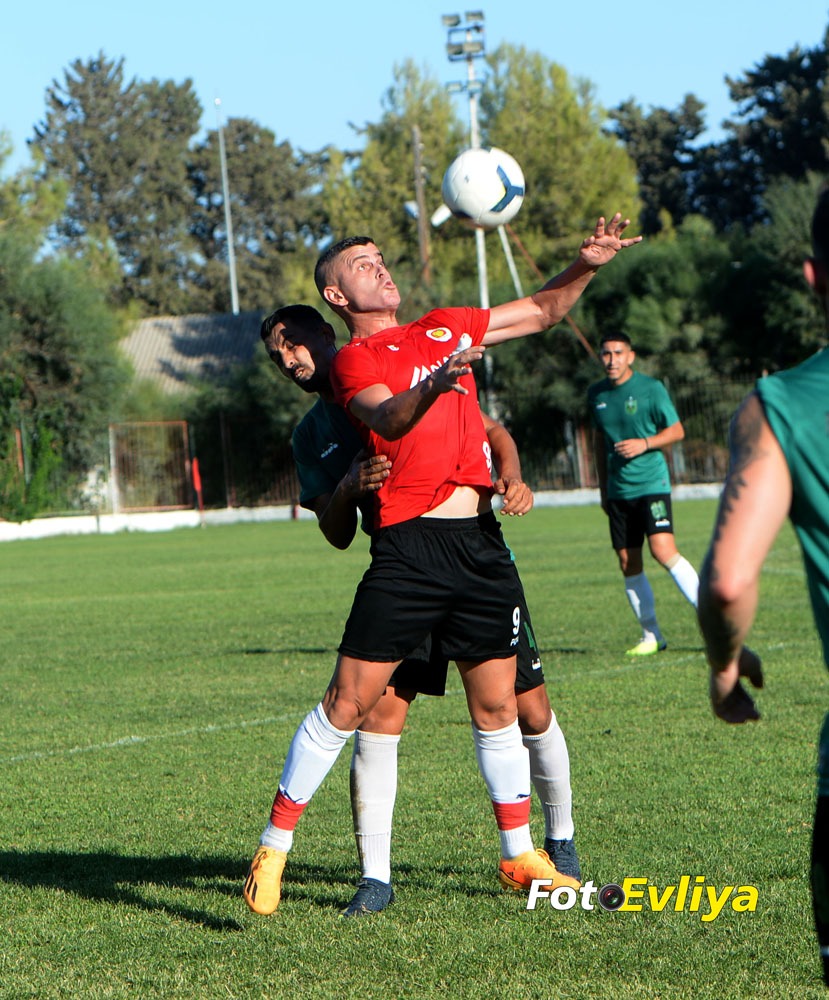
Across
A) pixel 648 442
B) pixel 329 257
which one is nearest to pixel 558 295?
pixel 329 257

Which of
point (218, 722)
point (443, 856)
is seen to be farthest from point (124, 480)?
point (443, 856)

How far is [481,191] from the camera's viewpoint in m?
5.73

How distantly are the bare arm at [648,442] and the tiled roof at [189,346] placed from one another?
162ft

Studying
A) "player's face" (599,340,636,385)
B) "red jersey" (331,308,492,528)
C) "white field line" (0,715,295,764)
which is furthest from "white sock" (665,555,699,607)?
"red jersey" (331,308,492,528)

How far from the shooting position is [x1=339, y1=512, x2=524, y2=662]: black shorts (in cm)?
442

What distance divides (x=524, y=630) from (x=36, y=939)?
1878mm

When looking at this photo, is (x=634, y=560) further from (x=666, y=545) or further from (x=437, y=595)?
(x=437, y=595)

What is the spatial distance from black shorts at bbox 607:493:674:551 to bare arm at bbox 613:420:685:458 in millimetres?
381

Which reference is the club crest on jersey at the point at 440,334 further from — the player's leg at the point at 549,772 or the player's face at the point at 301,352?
the player's leg at the point at 549,772

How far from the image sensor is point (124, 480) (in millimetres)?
40156

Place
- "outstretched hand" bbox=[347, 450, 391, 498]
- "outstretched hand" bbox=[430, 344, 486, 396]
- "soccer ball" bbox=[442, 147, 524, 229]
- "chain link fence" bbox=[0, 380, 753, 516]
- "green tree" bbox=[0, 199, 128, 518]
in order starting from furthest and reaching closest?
"green tree" bbox=[0, 199, 128, 518]
"chain link fence" bbox=[0, 380, 753, 516]
"soccer ball" bbox=[442, 147, 524, 229]
"outstretched hand" bbox=[347, 450, 391, 498]
"outstretched hand" bbox=[430, 344, 486, 396]

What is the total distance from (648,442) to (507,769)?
20.0 feet

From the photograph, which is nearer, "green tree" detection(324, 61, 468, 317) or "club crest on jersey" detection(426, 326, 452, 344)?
"club crest on jersey" detection(426, 326, 452, 344)

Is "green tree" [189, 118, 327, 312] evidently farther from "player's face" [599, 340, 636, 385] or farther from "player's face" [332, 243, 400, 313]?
"player's face" [332, 243, 400, 313]
